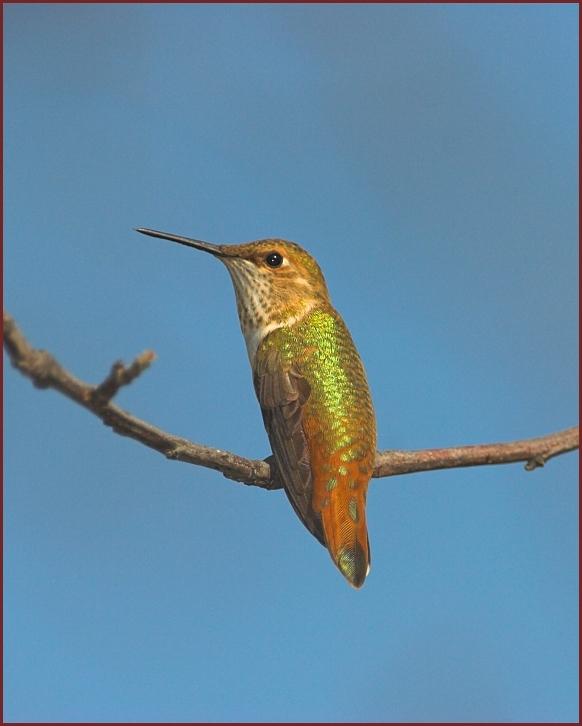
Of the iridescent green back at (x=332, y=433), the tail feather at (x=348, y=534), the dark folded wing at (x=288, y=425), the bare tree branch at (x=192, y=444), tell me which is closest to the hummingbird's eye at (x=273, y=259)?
the iridescent green back at (x=332, y=433)

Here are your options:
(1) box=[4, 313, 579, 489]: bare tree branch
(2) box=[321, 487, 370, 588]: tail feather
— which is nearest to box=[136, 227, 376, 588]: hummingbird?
(2) box=[321, 487, 370, 588]: tail feather

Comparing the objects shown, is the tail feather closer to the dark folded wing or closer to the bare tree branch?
the dark folded wing

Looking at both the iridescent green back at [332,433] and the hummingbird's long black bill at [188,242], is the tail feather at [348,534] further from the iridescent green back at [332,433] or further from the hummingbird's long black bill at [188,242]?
the hummingbird's long black bill at [188,242]

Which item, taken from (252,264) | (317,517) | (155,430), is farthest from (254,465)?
(252,264)

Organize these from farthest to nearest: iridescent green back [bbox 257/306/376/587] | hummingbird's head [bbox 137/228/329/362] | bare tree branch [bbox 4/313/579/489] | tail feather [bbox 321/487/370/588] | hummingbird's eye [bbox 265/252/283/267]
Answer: hummingbird's eye [bbox 265/252/283/267]
hummingbird's head [bbox 137/228/329/362]
iridescent green back [bbox 257/306/376/587]
tail feather [bbox 321/487/370/588]
bare tree branch [bbox 4/313/579/489]

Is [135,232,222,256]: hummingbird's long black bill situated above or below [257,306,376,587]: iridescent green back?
above

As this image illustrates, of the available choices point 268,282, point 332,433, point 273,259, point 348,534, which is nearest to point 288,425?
point 332,433
